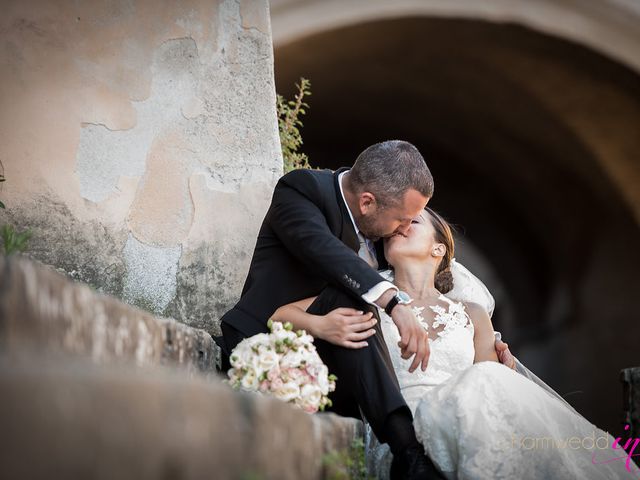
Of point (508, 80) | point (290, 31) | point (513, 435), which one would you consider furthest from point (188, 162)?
point (508, 80)

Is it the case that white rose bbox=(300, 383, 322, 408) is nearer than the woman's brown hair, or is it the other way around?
white rose bbox=(300, 383, 322, 408)

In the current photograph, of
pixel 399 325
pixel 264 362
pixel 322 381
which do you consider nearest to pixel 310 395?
pixel 322 381

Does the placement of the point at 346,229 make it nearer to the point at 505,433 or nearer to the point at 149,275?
the point at 149,275

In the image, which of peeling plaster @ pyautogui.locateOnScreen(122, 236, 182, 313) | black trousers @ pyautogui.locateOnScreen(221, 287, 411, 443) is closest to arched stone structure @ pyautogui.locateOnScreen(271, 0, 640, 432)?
peeling plaster @ pyautogui.locateOnScreen(122, 236, 182, 313)

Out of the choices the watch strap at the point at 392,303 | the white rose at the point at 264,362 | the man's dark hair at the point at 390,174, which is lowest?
the white rose at the point at 264,362

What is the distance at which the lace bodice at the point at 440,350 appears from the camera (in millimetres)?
3586

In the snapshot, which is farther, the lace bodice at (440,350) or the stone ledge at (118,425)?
the lace bodice at (440,350)

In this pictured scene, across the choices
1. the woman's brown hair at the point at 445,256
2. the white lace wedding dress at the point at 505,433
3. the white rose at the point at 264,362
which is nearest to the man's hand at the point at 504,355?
the woman's brown hair at the point at 445,256

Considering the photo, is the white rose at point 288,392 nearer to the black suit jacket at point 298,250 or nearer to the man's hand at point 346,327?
the man's hand at point 346,327

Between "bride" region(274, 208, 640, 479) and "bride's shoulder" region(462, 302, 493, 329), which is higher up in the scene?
"bride's shoulder" region(462, 302, 493, 329)

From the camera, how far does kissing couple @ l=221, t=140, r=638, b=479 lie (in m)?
2.93

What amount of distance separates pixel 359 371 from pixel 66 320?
65.0 inches

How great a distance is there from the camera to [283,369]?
A: 274cm

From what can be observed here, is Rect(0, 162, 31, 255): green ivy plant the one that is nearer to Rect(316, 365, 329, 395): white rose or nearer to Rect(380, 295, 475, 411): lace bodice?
Rect(316, 365, 329, 395): white rose
